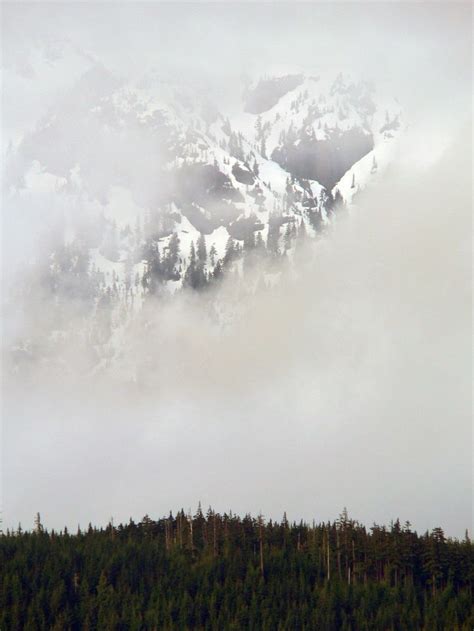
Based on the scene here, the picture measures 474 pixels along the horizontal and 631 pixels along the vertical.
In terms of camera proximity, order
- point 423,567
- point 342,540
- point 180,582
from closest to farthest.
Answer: point 180,582 → point 423,567 → point 342,540

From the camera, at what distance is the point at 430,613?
160m

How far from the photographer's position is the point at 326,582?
176000 mm

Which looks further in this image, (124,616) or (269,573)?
(269,573)

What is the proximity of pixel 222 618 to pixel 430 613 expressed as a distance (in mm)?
33208

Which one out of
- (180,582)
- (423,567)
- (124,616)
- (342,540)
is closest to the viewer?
(124,616)

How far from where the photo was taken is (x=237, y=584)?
173 meters

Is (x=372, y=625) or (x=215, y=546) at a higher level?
(x=215, y=546)

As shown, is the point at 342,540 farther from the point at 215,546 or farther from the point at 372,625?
the point at 372,625

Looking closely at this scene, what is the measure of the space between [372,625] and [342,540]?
134 feet

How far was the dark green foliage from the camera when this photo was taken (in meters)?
158

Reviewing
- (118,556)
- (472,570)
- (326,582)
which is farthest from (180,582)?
(472,570)

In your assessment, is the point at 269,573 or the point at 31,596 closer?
the point at 31,596

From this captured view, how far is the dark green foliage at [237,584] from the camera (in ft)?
518

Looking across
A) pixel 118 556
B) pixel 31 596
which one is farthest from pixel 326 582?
pixel 31 596
